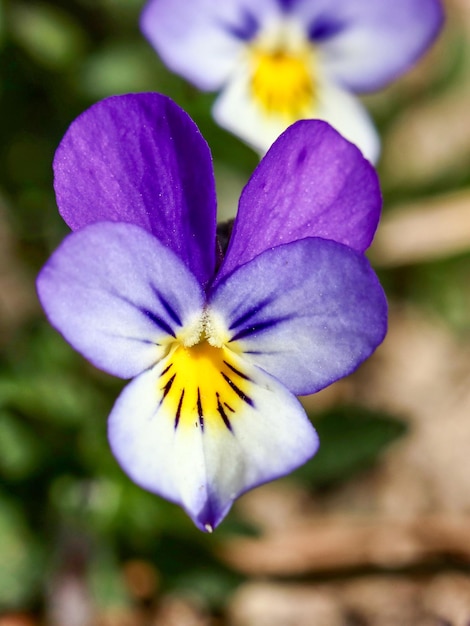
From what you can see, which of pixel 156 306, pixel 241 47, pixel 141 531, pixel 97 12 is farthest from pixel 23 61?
pixel 156 306

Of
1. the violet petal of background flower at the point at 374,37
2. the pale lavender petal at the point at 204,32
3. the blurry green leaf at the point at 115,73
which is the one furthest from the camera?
the blurry green leaf at the point at 115,73

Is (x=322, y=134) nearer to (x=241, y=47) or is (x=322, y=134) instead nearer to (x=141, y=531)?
(x=241, y=47)

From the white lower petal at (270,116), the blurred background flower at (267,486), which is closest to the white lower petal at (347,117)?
the white lower petal at (270,116)

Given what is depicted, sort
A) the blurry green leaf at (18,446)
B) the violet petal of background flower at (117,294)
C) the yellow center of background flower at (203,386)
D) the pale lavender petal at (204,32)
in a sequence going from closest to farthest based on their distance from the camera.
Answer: the violet petal of background flower at (117,294)
the yellow center of background flower at (203,386)
the pale lavender petal at (204,32)
the blurry green leaf at (18,446)

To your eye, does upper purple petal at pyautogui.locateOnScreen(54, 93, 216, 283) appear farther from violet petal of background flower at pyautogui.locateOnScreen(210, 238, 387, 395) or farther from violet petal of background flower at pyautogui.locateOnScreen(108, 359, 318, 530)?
violet petal of background flower at pyautogui.locateOnScreen(108, 359, 318, 530)

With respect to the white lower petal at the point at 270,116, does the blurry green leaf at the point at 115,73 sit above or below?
above

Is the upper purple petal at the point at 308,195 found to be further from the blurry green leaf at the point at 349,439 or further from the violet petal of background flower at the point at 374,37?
the blurry green leaf at the point at 349,439

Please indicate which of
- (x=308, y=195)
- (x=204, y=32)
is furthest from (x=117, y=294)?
(x=204, y=32)
